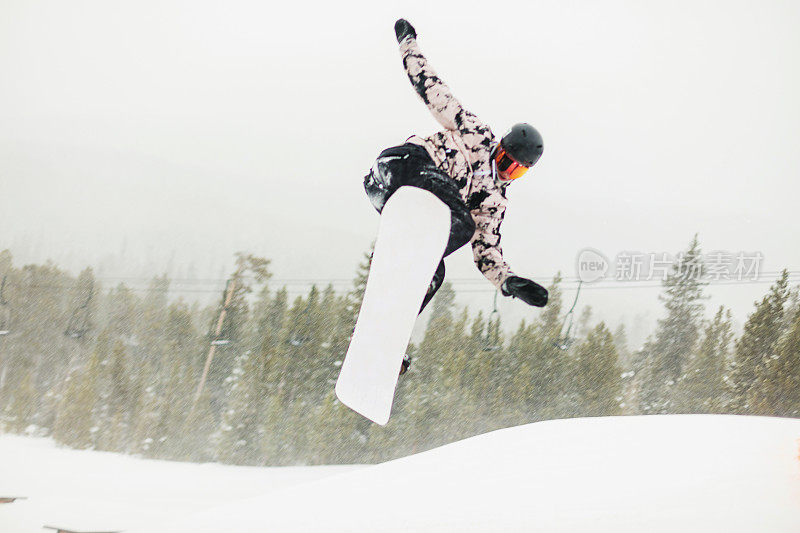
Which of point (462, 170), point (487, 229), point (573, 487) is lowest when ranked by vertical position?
point (573, 487)

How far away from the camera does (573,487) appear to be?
81.0 inches

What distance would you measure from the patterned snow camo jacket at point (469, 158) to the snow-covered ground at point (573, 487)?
1047mm

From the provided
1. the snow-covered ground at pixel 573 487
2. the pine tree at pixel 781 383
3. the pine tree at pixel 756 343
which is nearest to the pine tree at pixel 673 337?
the pine tree at pixel 756 343

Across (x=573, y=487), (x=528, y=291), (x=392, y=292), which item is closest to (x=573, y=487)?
(x=573, y=487)

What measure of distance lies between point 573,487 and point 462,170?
137cm

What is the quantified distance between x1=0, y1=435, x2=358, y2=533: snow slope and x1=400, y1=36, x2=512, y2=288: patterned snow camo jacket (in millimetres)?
4229

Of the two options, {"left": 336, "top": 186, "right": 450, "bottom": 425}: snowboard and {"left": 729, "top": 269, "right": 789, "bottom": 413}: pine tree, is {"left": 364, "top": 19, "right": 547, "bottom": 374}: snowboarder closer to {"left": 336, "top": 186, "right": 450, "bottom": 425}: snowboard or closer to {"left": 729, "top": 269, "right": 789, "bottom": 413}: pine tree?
{"left": 336, "top": 186, "right": 450, "bottom": 425}: snowboard

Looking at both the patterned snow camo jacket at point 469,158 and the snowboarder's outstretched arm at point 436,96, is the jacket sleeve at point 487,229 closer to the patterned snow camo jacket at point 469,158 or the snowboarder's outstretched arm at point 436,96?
the patterned snow camo jacket at point 469,158

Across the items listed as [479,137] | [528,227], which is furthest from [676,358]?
[479,137]

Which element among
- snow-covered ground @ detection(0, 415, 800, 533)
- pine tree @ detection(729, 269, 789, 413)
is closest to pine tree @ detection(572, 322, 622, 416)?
pine tree @ detection(729, 269, 789, 413)

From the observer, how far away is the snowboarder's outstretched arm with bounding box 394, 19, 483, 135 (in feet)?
4.98

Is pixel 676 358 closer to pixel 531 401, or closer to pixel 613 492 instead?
pixel 531 401

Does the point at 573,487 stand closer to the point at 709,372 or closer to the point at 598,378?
the point at 598,378

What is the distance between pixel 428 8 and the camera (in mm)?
6180
